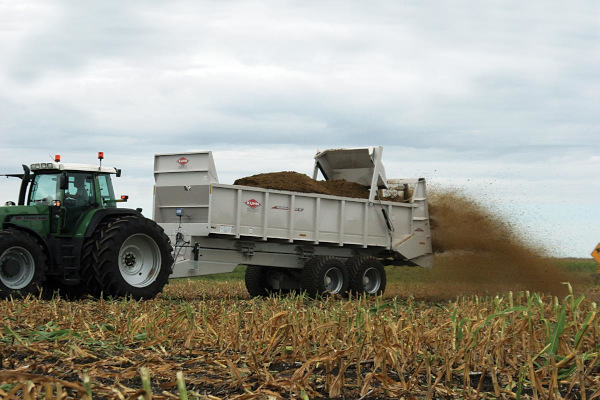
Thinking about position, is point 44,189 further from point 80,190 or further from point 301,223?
point 301,223

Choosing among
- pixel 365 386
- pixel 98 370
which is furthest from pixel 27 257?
pixel 365 386

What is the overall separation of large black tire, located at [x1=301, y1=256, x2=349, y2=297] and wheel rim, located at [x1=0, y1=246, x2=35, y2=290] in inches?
223

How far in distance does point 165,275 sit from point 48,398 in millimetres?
9900

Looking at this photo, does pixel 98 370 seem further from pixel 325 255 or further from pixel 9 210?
pixel 325 255

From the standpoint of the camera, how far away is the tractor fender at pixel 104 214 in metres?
12.0

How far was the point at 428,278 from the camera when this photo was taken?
736 inches

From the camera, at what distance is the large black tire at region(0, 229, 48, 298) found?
11328 millimetres

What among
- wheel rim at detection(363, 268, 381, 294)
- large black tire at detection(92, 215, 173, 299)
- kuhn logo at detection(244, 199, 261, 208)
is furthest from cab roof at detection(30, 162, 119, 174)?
wheel rim at detection(363, 268, 381, 294)

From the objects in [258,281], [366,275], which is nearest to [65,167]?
[258,281]

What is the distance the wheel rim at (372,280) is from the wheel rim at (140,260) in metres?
5.46

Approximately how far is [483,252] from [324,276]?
381 centimetres

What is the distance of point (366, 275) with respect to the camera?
54.9 ft

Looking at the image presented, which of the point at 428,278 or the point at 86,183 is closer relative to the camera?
the point at 86,183

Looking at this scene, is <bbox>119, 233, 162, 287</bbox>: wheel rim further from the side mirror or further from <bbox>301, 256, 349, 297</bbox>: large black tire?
<bbox>301, 256, 349, 297</bbox>: large black tire
